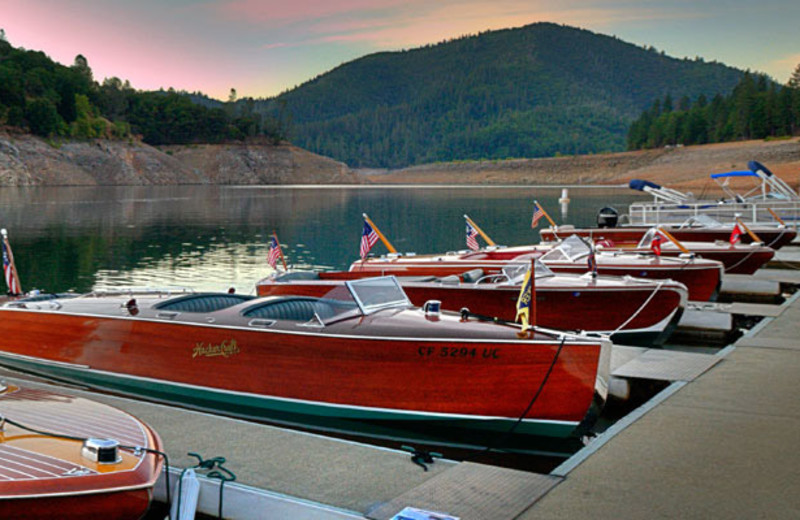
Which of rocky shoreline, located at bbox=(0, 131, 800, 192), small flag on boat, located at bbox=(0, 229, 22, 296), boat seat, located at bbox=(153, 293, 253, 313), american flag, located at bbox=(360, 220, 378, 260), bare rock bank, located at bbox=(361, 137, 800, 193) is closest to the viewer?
boat seat, located at bbox=(153, 293, 253, 313)

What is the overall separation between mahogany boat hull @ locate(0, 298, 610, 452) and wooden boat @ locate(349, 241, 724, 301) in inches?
297

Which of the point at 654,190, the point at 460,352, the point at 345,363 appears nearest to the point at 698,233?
the point at 654,190

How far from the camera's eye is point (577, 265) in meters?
18.0

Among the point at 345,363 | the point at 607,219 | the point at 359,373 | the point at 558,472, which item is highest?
the point at 607,219

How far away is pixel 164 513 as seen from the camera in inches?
287

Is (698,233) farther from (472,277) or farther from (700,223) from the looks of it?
(472,277)

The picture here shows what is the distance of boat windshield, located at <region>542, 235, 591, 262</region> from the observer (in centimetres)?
1834

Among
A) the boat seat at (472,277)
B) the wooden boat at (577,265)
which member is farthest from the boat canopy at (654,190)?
the boat seat at (472,277)

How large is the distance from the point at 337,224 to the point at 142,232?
13969mm

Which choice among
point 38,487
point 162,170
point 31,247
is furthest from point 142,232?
point 162,170

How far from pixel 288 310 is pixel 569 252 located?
9.21m

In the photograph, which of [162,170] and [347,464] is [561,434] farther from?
[162,170]

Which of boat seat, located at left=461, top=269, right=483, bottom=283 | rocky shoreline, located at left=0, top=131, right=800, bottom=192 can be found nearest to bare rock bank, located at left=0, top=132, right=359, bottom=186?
rocky shoreline, located at left=0, top=131, right=800, bottom=192

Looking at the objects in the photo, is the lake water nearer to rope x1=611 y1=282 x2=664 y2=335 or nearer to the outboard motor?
the outboard motor
